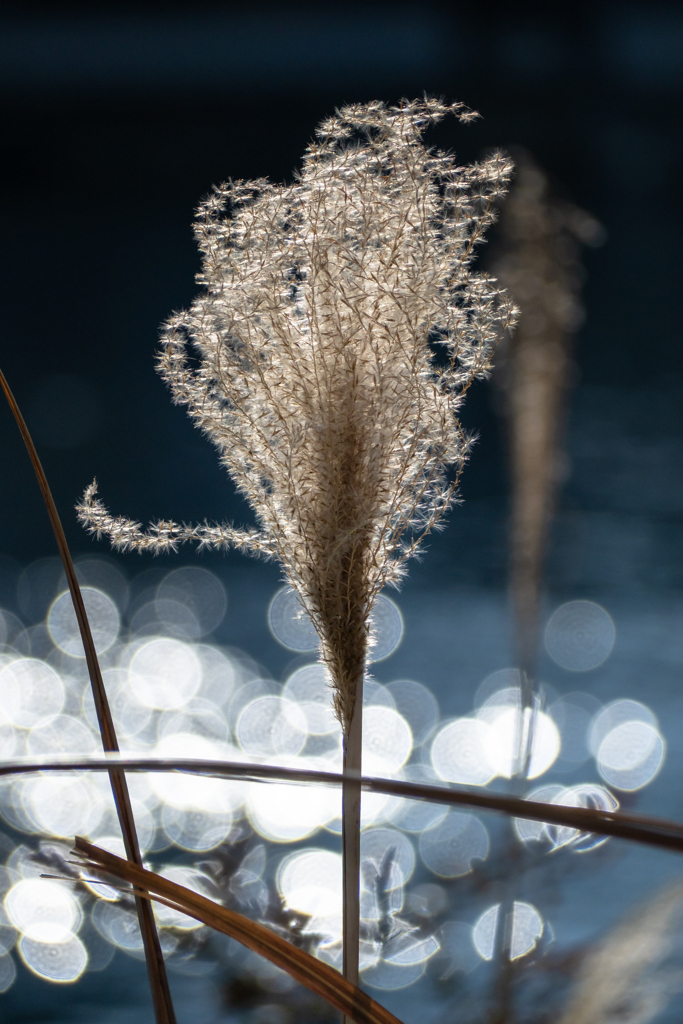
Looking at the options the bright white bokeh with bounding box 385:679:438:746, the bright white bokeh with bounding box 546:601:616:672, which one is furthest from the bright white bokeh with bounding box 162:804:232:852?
the bright white bokeh with bounding box 546:601:616:672

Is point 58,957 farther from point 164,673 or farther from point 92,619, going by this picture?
point 92,619

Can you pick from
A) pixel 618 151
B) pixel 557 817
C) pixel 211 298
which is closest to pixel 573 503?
pixel 618 151

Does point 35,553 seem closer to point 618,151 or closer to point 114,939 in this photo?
point 114,939

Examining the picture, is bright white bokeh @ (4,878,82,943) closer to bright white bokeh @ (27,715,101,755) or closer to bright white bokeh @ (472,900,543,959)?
bright white bokeh @ (27,715,101,755)

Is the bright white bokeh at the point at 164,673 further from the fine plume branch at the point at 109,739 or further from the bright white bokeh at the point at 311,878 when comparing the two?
the fine plume branch at the point at 109,739

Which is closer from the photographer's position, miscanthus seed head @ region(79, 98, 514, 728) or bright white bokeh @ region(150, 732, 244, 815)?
miscanthus seed head @ region(79, 98, 514, 728)

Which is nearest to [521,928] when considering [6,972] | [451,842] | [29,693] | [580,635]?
[451,842]

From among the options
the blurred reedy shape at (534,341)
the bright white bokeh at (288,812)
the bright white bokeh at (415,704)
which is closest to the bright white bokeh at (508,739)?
the bright white bokeh at (415,704)
